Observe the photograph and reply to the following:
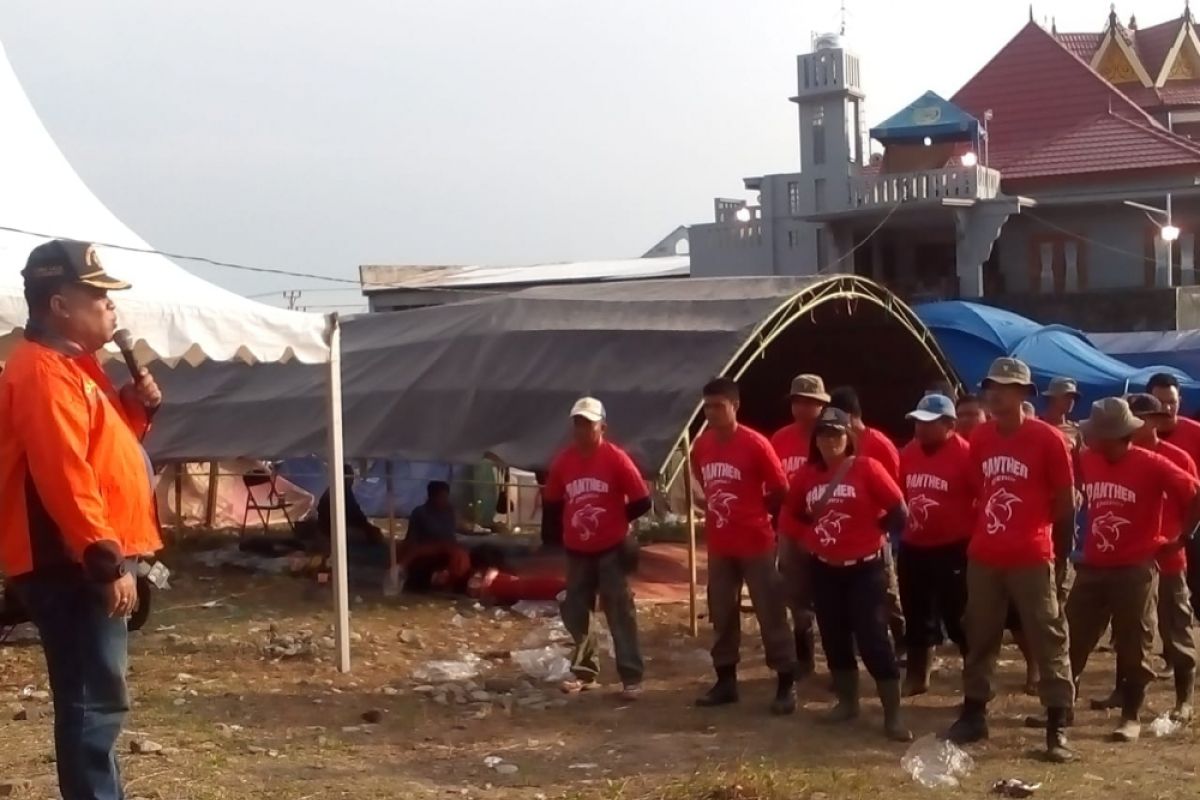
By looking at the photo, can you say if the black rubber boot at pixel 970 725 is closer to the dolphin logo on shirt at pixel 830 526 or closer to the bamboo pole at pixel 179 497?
the dolphin logo on shirt at pixel 830 526

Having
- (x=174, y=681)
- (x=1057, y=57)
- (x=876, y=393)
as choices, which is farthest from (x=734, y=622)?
(x=1057, y=57)

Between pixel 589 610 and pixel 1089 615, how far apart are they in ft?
9.59

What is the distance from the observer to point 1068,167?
27750 mm

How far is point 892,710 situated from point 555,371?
5526 mm

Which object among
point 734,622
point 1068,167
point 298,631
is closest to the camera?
point 734,622

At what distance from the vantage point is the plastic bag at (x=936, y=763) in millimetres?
6672

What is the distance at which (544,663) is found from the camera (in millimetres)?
9438

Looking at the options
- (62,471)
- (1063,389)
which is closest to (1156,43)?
(1063,389)

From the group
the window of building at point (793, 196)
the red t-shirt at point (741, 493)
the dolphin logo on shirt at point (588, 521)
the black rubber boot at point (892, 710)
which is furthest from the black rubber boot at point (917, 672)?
the window of building at point (793, 196)

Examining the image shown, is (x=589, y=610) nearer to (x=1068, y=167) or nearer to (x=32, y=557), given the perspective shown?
(x=32, y=557)

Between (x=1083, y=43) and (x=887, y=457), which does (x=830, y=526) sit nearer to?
(x=887, y=457)

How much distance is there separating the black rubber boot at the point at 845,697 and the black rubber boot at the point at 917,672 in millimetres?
890

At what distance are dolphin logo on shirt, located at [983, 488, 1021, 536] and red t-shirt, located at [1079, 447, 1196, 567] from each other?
642mm

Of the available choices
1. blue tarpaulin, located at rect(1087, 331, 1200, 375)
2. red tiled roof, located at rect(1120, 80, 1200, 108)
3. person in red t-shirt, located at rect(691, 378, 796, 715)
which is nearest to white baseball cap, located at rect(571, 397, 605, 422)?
person in red t-shirt, located at rect(691, 378, 796, 715)
